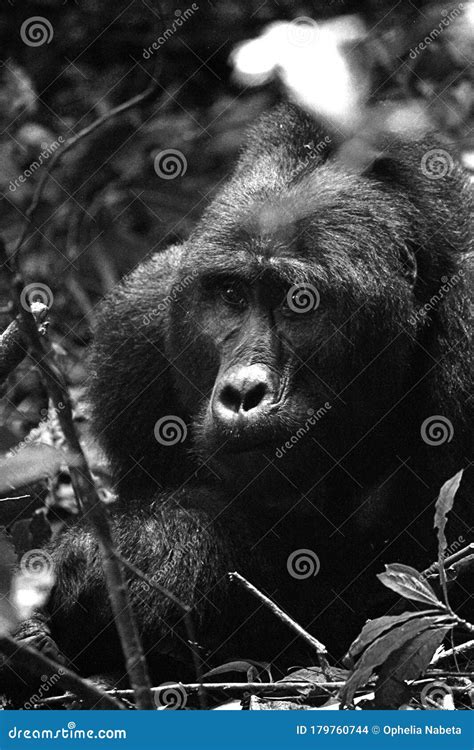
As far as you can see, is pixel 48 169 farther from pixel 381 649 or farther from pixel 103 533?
pixel 381 649

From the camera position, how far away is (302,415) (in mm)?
3635

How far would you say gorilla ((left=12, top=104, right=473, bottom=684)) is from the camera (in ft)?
11.9

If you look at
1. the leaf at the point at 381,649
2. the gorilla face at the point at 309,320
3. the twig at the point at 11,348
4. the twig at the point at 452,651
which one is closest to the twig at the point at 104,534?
the leaf at the point at 381,649

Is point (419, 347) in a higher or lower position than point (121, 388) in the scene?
lower

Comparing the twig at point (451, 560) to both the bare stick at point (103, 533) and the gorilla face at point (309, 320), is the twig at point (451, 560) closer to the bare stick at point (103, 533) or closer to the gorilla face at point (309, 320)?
the gorilla face at point (309, 320)

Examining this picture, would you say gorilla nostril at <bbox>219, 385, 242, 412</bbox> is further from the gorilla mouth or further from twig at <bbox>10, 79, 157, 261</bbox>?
twig at <bbox>10, 79, 157, 261</bbox>

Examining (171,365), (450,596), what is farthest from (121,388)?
(450,596)

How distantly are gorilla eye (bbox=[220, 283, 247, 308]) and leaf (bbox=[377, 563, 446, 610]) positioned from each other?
1.60m

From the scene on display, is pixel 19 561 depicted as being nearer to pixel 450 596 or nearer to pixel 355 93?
pixel 450 596

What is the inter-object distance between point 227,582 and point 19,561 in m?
0.72

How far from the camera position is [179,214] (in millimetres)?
5664

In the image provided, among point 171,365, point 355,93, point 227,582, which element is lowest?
point 227,582

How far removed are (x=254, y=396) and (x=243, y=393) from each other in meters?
0.04

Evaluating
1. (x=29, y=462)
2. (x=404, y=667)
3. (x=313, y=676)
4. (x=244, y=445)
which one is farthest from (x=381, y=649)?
(x=244, y=445)
